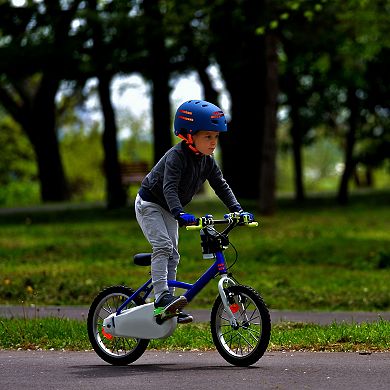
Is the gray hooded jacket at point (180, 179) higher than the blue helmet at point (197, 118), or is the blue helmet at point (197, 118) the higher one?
the blue helmet at point (197, 118)

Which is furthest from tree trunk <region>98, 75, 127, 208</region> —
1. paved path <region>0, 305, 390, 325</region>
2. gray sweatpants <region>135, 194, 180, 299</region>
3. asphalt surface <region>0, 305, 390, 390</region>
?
gray sweatpants <region>135, 194, 180, 299</region>

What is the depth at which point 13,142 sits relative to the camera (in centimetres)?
5744

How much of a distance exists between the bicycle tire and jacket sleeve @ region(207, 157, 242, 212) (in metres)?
1.01

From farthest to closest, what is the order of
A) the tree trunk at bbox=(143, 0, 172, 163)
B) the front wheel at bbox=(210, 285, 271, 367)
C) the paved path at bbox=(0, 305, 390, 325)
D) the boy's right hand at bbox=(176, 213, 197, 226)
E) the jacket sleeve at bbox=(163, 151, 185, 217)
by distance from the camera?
the tree trunk at bbox=(143, 0, 172, 163)
the paved path at bbox=(0, 305, 390, 325)
the jacket sleeve at bbox=(163, 151, 185, 217)
the boy's right hand at bbox=(176, 213, 197, 226)
the front wheel at bbox=(210, 285, 271, 367)

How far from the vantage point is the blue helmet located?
27.0 ft

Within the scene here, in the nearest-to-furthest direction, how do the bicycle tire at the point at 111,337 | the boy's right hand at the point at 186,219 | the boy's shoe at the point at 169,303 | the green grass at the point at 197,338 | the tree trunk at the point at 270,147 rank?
1. the boy's right hand at the point at 186,219
2. the boy's shoe at the point at 169,303
3. the bicycle tire at the point at 111,337
4. the green grass at the point at 197,338
5. the tree trunk at the point at 270,147

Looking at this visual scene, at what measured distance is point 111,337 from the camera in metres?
8.90

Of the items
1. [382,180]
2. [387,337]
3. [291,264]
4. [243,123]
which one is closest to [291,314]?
[387,337]

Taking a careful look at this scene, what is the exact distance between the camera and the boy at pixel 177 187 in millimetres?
8250

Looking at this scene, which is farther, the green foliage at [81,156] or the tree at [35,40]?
the green foliage at [81,156]

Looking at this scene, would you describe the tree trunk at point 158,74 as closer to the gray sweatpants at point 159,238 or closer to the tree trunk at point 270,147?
the tree trunk at point 270,147

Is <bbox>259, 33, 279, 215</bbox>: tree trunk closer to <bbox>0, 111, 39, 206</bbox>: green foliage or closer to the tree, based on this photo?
the tree

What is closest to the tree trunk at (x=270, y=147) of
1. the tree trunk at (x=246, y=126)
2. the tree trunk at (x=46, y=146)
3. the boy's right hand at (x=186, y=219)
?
the tree trunk at (x=246, y=126)

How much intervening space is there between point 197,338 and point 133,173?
2378cm
